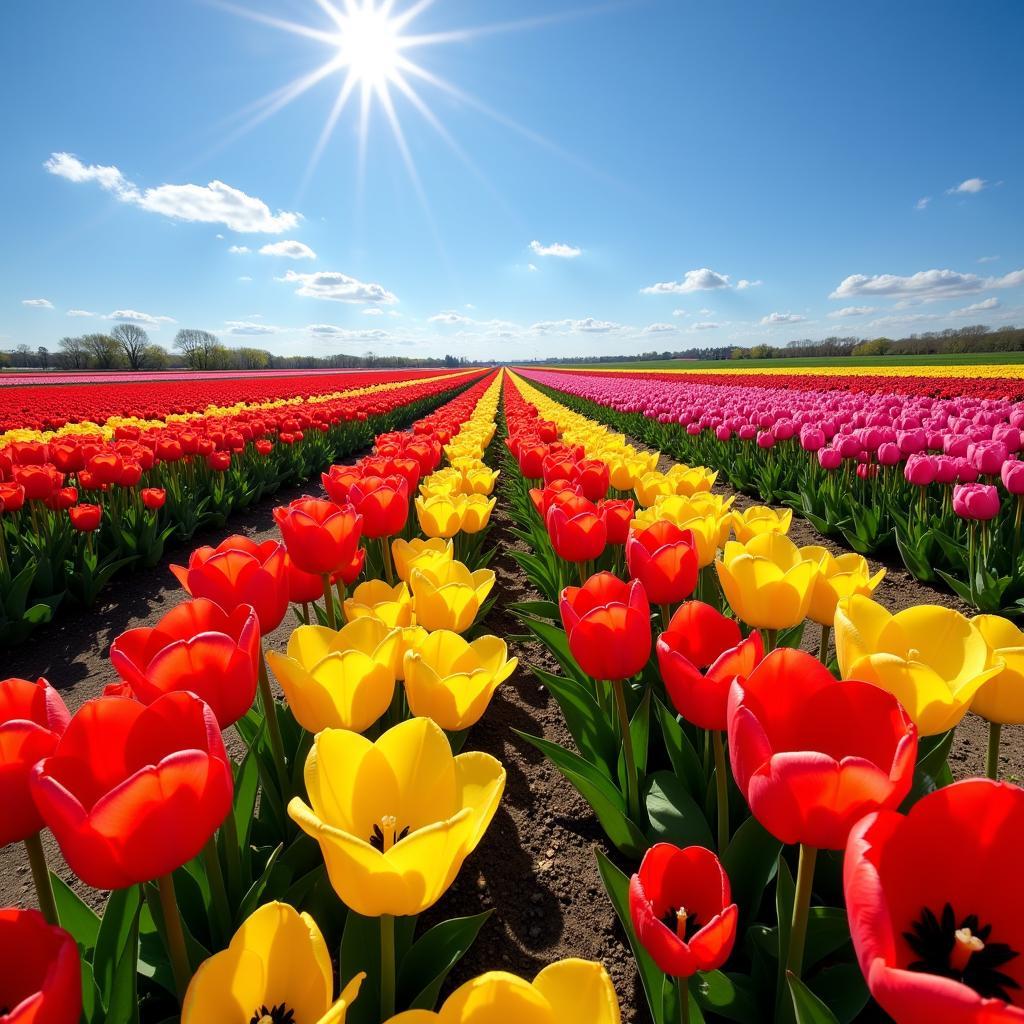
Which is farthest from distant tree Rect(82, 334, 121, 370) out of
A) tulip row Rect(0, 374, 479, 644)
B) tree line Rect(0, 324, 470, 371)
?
tulip row Rect(0, 374, 479, 644)

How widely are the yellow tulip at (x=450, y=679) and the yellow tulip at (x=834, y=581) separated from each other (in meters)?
0.92

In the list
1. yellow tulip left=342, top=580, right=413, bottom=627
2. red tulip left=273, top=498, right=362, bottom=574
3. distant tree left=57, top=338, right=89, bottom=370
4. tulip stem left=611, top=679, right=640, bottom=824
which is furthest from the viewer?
distant tree left=57, top=338, right=89, bottom=370

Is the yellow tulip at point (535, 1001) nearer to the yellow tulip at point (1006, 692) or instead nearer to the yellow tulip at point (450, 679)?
the yellow tulip at point (450, 679)

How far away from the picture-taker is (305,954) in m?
0.79

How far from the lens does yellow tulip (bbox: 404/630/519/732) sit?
1411 mm

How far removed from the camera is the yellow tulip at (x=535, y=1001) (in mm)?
657

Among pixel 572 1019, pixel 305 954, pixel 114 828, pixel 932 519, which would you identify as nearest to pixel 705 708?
pixel 572 1019

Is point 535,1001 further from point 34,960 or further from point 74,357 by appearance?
point 74,357

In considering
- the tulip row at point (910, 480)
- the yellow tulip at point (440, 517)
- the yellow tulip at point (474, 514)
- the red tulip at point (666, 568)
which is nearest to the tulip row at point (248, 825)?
the red tulip at point (666, 568)

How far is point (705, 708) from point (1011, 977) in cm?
57

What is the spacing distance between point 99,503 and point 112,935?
676 centimetres

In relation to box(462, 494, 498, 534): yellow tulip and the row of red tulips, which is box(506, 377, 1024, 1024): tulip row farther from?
box(462, 494, 498, 534): yellow tulip

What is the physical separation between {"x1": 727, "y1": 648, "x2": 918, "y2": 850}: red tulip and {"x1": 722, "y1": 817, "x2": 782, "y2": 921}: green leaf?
2.16 ft

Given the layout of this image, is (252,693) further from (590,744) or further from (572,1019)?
(590,744)
